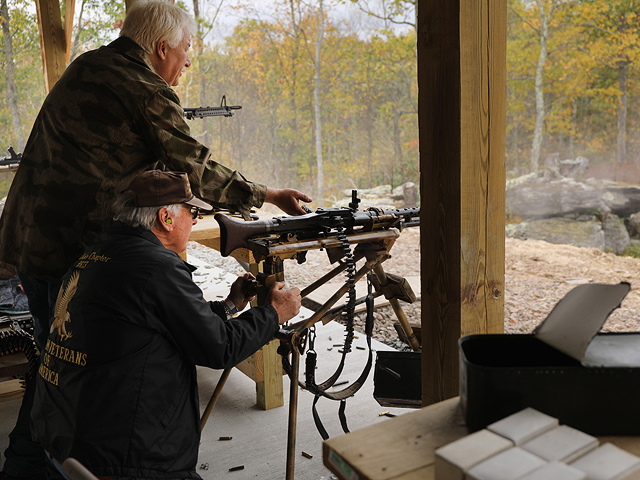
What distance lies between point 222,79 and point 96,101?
12.3 meters

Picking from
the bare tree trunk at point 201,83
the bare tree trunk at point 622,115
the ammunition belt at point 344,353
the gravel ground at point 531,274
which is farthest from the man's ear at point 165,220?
the bare tree trunk at point 201,83

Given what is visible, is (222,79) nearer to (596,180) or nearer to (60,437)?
(596,180)

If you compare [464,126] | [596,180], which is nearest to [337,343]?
[464,126]

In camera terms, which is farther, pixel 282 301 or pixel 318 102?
pixel 318 102

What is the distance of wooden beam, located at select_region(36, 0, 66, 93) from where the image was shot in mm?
4668

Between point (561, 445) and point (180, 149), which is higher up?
point (180, 149)

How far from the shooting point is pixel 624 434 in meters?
0.80

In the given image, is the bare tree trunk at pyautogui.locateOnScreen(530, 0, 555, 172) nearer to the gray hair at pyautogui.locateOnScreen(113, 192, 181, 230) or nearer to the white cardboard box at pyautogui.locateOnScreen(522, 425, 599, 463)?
the gray hair at pyautogui.locateOnScreen(113, 192, 181, 230)

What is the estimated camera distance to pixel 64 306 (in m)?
1.51

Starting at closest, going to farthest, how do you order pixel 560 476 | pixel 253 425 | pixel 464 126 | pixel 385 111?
pixel 560 476 → pixel 464 126 → pixel 253 425 → pixel 385 111

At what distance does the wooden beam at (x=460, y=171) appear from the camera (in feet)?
4.39

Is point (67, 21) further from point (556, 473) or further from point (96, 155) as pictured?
point (556, 473)

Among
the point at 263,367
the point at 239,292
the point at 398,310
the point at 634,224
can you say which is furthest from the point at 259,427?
the point at 634,224

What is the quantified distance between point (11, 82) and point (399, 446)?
45.4 ft
